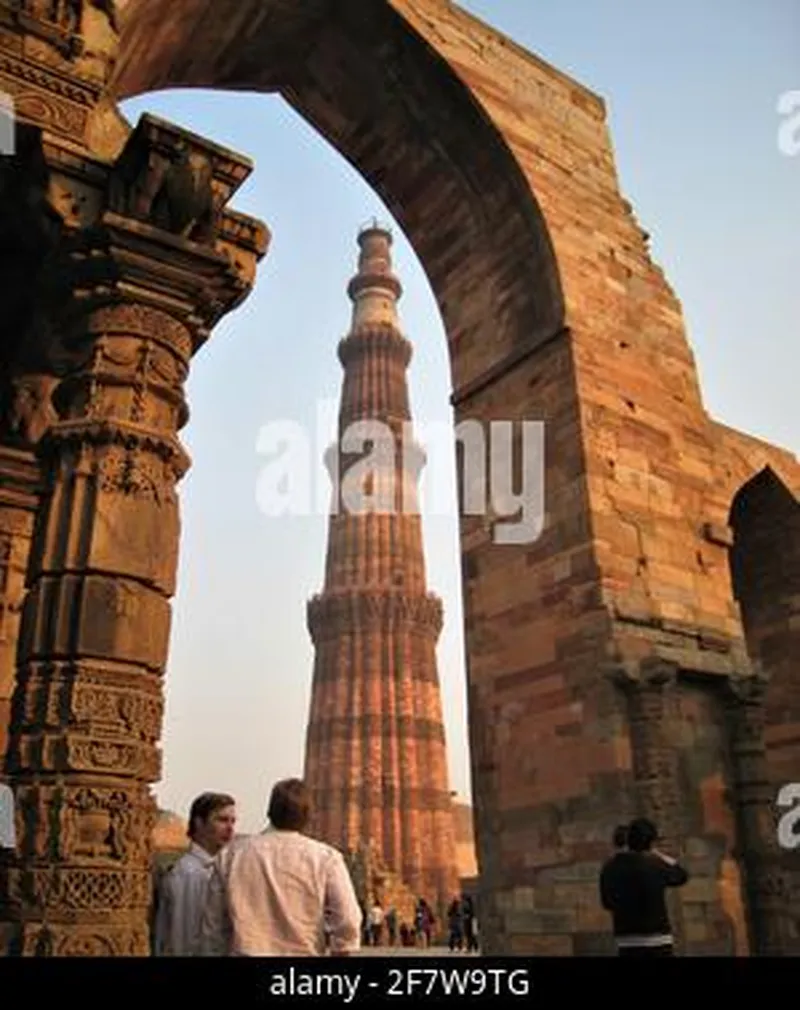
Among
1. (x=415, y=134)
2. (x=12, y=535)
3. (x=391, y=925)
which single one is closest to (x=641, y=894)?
(x=12, y=535)

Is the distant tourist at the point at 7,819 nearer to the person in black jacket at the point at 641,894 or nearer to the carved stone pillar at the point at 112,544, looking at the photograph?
the carved stone pillar at the point at 112,544

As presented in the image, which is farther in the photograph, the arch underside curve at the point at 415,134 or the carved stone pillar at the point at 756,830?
the arch underside curve at the point at 415,134

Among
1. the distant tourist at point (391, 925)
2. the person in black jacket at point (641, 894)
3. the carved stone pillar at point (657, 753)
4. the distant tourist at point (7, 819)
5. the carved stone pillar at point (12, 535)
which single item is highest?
the carved stone pillar at point (12, 535)

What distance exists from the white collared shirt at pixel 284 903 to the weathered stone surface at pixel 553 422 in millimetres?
2798

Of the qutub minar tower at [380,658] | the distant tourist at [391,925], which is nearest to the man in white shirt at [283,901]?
the distant tourist at [391,925]

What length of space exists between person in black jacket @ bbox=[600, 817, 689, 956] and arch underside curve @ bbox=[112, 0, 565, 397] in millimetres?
4934

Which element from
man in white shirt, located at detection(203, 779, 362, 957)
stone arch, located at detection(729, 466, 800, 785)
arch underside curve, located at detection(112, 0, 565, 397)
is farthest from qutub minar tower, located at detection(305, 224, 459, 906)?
man in white shirt, located at detection(203, 779, 362, 957)

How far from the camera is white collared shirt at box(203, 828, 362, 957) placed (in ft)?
7.82

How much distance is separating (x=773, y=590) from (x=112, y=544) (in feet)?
35.6

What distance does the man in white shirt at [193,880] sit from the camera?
9.52ft

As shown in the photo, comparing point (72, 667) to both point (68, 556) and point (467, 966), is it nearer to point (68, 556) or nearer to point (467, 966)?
point (68, 556)

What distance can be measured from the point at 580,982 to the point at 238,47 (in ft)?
27.8

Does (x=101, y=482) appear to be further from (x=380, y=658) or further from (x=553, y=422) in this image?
(x=380, y=658)

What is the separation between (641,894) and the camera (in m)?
3.86
